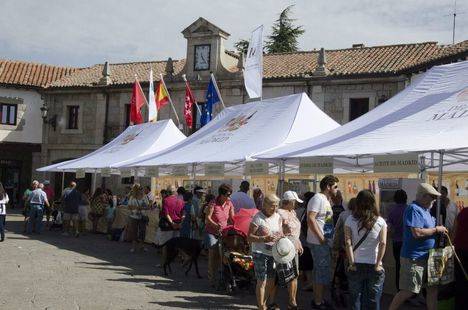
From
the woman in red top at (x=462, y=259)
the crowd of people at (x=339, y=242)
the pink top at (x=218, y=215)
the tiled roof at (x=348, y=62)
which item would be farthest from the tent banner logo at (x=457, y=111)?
the tiled roof at (x=348, y=62)

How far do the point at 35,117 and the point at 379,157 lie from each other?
2721cm

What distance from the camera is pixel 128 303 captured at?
7664mm

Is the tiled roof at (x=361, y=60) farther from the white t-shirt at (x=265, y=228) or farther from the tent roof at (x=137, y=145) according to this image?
the white t-shirt at (x=265, y=228)

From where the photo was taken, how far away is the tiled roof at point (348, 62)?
23.4 metres

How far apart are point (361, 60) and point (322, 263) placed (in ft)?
63.3

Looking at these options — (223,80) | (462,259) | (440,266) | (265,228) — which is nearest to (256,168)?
(265,228)

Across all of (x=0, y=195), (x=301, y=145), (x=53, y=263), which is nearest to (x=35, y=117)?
(x=0, y=195)

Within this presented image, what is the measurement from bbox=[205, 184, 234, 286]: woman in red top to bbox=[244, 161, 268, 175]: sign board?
87.0 inches

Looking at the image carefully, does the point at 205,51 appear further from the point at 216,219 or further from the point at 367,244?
the point at 367,244

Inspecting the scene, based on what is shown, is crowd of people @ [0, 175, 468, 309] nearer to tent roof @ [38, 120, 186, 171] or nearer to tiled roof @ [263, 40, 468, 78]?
tent roof @ [38, 120, 186, 171]

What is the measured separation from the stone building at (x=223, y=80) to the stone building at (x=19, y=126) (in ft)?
2.83

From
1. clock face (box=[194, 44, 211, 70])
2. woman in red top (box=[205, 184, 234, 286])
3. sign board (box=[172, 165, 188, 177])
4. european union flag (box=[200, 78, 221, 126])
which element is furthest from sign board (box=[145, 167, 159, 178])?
clock face (box=[194, 44, 211, 70])

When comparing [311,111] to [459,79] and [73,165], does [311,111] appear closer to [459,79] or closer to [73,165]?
[459,79]

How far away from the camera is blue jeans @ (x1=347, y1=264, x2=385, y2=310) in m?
6.06
